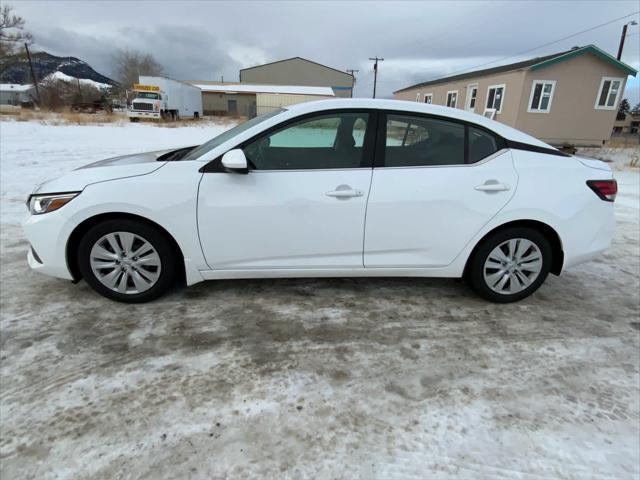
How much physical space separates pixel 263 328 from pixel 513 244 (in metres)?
2.08

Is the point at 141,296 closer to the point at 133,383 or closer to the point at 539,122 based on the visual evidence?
the point at 133,383

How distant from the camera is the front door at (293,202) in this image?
114 inches

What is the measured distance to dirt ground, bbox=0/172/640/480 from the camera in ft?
6.11

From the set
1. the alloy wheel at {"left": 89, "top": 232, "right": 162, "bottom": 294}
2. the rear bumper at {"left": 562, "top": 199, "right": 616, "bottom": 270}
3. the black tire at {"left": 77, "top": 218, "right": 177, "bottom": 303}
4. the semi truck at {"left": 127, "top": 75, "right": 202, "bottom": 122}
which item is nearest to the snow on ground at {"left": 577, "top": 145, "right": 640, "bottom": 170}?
the rear bumper at {"left": 562, "top": 199, "right": 616, "bottom": 270}

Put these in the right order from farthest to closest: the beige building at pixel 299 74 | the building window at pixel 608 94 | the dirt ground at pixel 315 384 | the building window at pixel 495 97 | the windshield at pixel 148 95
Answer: the beige building at pixel 299 74 < the windshield at pixel 148 95 < the building window at pixel 495 97 < the building window at pixel 608 94 < the dirt ground at pixel 315 384

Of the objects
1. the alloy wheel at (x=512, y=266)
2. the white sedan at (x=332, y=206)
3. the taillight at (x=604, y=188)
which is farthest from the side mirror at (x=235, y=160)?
the taillight at (x=604, y=188)

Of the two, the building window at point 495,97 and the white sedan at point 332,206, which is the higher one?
the building window at point 495,97

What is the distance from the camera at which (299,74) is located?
58.2m

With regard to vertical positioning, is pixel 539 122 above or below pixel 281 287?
above

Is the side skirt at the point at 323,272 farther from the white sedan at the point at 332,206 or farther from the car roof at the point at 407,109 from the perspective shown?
the car roof at the point at 407,109

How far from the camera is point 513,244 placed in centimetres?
321

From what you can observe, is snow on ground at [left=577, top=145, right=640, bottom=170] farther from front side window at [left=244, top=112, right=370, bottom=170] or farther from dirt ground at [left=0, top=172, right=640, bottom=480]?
front side window at [left=244, top=112, right=370, bottom=170]

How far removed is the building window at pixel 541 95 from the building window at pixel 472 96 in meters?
4.26

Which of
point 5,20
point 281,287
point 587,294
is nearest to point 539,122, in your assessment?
point 587,294
